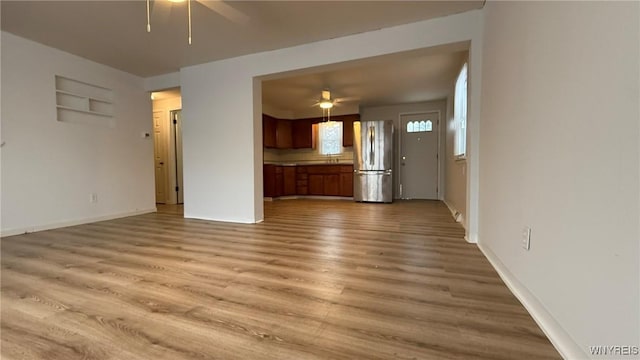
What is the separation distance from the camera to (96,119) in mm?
4094

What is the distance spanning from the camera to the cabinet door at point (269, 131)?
6723 mm

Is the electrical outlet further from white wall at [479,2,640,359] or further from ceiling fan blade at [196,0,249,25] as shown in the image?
ceiling fan blade at [196,0,249,25]

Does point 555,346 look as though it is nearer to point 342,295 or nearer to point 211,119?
point 342,295

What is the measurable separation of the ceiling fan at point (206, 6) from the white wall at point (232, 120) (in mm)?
824

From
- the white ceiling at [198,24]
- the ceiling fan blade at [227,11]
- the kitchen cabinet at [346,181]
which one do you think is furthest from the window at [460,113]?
the ceiling fan blade at [227,11]

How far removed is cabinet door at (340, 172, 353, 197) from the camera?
6.61m

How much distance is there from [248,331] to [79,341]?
0.69 m

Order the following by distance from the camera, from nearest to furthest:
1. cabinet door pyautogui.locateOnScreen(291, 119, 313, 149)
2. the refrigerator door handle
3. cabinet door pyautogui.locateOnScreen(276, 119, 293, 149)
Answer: the refrigerator door handle, cabinet door pyautogui.locateOnScreen(276, 119, 293, 149), cabinet door pyautogui.locateOnScreen(291, 119, 313, 149)

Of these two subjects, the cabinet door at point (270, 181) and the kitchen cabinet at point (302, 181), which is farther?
the kitchen cabinet at point (302, 181)

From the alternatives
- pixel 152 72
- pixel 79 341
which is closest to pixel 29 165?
pixel 152 72

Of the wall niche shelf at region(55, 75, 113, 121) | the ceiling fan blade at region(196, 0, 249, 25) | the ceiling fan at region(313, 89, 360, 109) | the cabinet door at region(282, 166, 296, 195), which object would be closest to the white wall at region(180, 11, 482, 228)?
the ceiling fan blade at region(196, 0, 249, 25)

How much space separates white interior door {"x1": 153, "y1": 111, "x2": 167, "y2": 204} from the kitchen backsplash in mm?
2337

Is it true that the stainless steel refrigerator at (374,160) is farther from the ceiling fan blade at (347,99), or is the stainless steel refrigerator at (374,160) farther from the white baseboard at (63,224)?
the white baseboard at (63,224)

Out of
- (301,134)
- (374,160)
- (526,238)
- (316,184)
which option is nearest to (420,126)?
(374,160)
